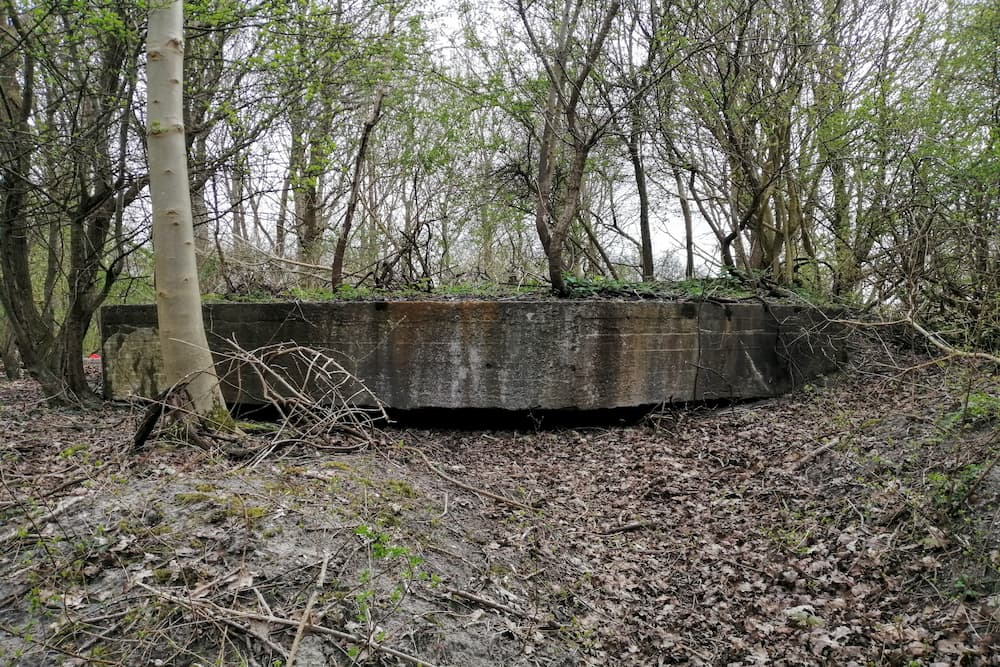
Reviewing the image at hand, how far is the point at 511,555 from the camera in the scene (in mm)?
4012

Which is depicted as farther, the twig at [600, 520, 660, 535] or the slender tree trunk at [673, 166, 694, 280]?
the slender tree trunk at [673, 166, 694, 280]

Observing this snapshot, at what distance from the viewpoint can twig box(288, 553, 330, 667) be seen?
2.54 meters

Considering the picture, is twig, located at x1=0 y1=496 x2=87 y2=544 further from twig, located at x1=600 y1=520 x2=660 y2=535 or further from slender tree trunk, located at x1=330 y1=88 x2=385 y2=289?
slender tree trunk, located at x1=330 y1=88 x2=385 y2=289

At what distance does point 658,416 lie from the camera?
272 inches

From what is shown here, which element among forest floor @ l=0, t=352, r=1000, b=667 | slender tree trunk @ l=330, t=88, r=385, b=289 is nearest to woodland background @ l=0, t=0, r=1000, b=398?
slender tree trunk @ l=330, t=88, r=385, b=289

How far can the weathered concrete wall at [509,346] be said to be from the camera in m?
6.65

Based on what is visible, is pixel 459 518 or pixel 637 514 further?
pixel 637 514

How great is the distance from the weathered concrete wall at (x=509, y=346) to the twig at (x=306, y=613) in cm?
357

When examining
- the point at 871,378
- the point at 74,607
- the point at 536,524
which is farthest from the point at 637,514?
the point at 871,378

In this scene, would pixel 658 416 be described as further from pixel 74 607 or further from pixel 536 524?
pixel 74 607

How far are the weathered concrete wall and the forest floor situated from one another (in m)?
1.26

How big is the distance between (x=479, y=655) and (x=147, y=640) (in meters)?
1.44

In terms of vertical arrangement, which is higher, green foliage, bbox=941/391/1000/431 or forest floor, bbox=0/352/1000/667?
green foliage, bbox=941/391/1000/431

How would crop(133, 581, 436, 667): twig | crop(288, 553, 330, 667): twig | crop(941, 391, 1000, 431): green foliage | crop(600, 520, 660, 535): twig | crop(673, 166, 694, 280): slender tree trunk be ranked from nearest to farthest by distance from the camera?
crop(288, 553, 330, 667): twig
crop(133, 581, 436, 667): twig
crop(941, 391, 1000, 431): green foliage
crop(600, 520, 660, 535): twig
crop(673, 166, 694, 280): slender tree trunk
